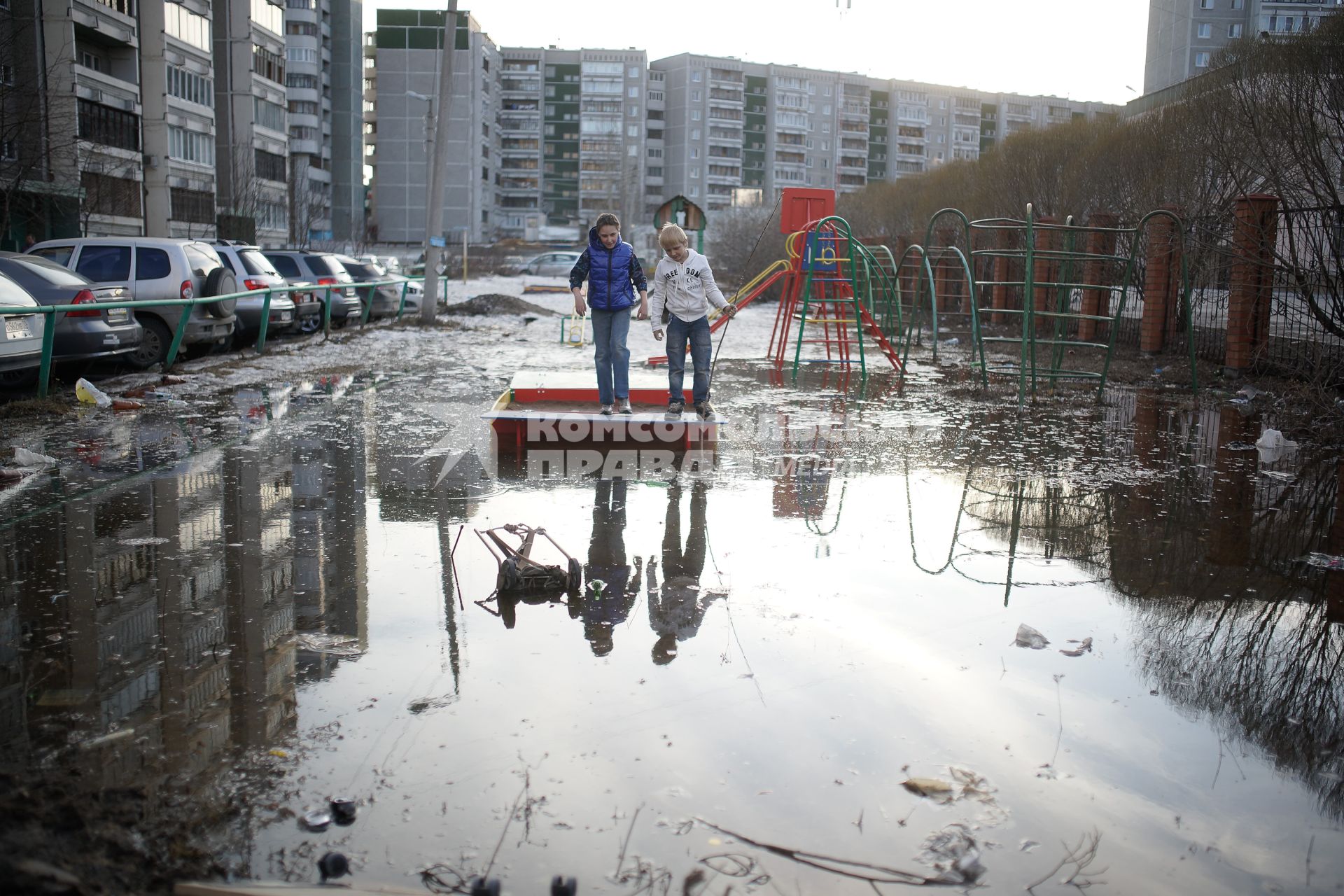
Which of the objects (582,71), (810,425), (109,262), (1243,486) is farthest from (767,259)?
(582,71)

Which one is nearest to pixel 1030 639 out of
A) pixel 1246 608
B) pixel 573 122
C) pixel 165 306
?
pixel 1246 608

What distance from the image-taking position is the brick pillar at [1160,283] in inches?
700

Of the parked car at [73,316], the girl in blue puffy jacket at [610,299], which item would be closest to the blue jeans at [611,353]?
the girl in blue puffy jacket at [610,299]

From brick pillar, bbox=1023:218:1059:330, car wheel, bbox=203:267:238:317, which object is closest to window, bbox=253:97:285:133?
brick pillar, bbox=1023:218:1059:330

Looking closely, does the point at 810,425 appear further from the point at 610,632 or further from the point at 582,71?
the point at 582,71

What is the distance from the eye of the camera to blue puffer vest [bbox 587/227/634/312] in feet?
31.3

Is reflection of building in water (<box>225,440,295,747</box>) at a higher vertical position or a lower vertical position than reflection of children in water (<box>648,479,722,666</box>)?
lower

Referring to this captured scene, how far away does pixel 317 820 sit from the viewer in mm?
3137

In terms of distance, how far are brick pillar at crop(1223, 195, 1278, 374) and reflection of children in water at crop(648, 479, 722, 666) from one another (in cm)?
955

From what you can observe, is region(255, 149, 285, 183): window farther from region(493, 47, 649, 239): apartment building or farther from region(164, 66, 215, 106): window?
region(493, 47, 649, 239): apartment building

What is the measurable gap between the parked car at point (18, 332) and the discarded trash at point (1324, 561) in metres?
11.0

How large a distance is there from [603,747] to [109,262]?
14.9 meters

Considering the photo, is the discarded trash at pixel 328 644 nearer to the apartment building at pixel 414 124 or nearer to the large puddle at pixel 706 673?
the large puddle at pixel 706 673

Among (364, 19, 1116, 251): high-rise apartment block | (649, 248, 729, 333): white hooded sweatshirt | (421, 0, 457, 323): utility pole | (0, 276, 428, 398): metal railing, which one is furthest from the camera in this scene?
(364, 19, 1116, 251): high-rise apartment block
